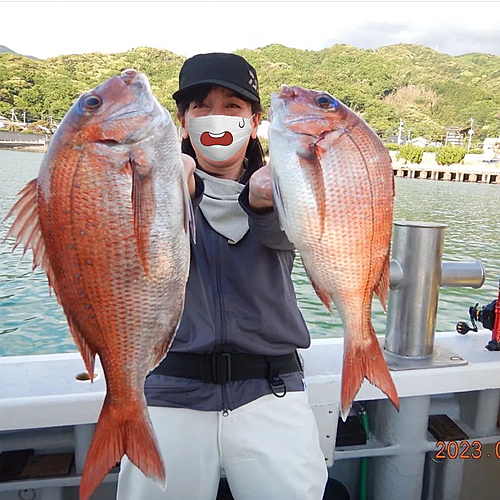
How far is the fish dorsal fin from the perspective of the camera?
1401 millimetres

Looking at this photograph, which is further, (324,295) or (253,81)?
(253,81)

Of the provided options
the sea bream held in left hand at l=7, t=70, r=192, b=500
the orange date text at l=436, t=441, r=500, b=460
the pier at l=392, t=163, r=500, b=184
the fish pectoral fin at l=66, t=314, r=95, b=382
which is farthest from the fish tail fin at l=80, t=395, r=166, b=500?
the pier at l=392, t=163, r=500, b=184

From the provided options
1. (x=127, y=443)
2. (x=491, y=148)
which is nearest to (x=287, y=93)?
(x=127, y=443)

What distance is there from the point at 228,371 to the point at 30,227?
905mm

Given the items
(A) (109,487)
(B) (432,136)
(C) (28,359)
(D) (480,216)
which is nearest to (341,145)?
(C) (28,359)

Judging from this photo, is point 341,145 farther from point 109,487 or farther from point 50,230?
point 109,487

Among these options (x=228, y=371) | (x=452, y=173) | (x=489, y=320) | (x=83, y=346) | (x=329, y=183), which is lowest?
(x=452, y=173)

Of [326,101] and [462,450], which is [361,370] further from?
[462,450]

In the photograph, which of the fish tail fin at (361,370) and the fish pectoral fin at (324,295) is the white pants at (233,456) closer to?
the fish tail fin at (361,370)

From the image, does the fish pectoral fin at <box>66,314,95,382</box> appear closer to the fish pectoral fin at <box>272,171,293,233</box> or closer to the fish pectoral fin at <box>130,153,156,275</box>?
the fish pectoral fin at <box>130,153,156,275</box>

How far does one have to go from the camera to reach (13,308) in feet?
26.2

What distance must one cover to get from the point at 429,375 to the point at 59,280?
200cm

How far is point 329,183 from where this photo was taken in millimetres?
1403

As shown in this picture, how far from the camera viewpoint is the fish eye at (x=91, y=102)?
123 cm
